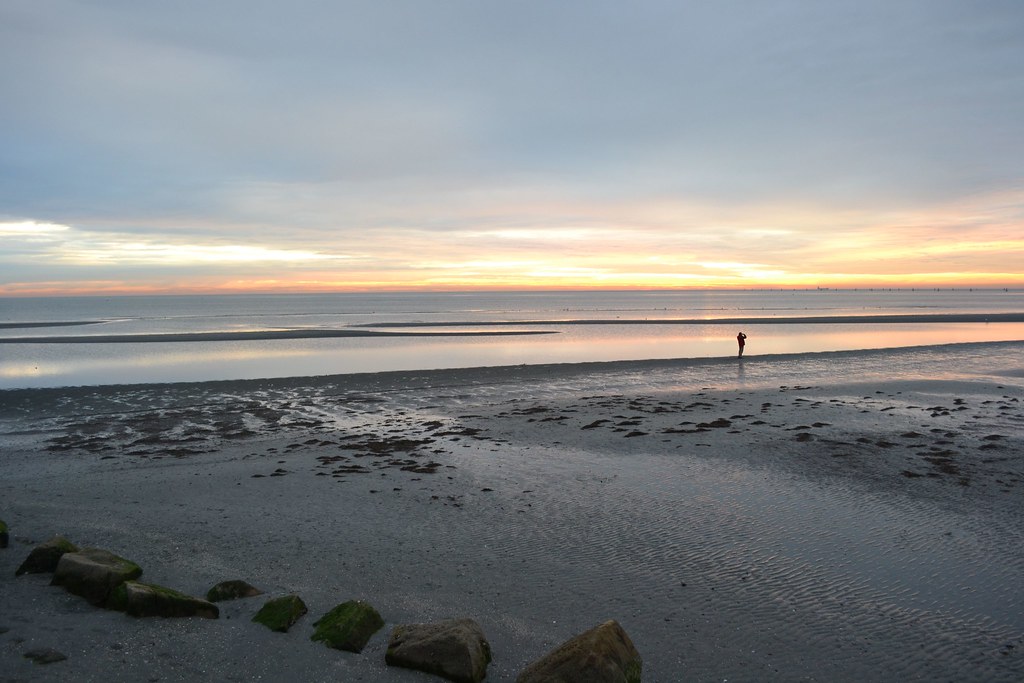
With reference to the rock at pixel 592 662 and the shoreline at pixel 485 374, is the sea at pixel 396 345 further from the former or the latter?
the rock at pixel 592 662

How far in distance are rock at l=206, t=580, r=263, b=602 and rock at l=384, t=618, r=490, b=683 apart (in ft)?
8.05

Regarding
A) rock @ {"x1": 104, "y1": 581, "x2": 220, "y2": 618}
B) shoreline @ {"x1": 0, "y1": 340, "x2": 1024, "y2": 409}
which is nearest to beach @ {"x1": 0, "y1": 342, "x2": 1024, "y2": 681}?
rock @ {"x1": 104, "y1": 581, "x2": 220, "y2": 618}

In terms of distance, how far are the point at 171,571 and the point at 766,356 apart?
35.8m

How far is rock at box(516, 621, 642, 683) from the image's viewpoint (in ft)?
20.8

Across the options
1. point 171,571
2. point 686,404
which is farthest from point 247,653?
point 686,404

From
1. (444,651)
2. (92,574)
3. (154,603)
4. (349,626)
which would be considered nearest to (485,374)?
(92,574)

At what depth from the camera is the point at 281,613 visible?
7977 mm

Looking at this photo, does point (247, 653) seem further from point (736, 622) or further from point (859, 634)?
point (859, 634)

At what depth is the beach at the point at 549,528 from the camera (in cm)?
752

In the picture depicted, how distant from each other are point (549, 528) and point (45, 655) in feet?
23.6

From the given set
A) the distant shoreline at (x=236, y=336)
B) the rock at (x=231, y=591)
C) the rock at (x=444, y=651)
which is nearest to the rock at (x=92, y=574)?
the rock at (x=231, y=591)

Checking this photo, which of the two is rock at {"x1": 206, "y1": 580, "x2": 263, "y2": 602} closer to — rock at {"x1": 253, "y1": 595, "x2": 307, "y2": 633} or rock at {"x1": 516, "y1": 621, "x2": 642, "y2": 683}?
rock at {"x1": 253, "y1": 595, "x2": 307, "y2": 633}

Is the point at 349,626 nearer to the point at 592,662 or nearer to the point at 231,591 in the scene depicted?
the point at 231,591

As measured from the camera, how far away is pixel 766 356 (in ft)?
129
